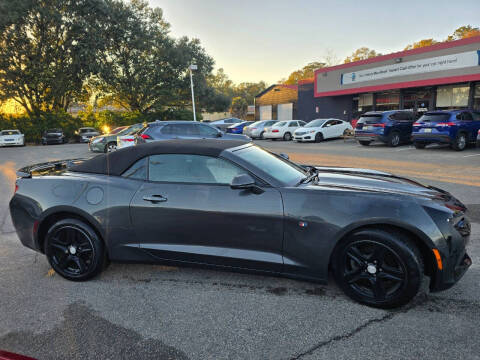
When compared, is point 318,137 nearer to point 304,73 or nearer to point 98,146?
point 98,146

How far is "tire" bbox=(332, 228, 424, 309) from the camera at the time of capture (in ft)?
9.14

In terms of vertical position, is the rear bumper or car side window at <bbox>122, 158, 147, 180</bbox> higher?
car side window at <bbox>122, 158, 147, 180</bbox>

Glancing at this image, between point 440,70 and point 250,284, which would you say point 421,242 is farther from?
point 440,70

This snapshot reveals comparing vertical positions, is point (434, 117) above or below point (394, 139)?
above

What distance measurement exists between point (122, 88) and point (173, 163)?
3545 centimetres

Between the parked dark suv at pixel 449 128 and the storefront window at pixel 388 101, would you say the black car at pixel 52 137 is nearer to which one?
the storefront window at pixel 388 101

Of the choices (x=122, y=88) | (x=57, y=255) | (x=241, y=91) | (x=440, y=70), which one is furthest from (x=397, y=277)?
(x=241, y=91)

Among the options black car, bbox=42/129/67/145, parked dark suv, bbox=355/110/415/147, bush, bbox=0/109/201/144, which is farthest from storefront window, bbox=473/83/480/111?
black car, bbox=42/129/67/145

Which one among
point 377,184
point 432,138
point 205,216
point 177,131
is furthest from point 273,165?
point 432,138

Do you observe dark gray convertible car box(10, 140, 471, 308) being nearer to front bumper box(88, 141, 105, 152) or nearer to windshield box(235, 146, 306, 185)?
windshield box(235, 146, 306, 185)

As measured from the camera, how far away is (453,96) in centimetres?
2077

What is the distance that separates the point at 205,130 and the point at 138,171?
8.68 m

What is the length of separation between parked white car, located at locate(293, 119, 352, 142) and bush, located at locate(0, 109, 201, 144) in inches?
833

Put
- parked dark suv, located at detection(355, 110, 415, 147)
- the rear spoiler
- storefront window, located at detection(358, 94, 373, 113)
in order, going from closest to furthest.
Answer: the rear spoiler → parked dark suv, located at detection(355, 110, 415, 147) → storefront window, located at detection(358, 94, 373, 113)
